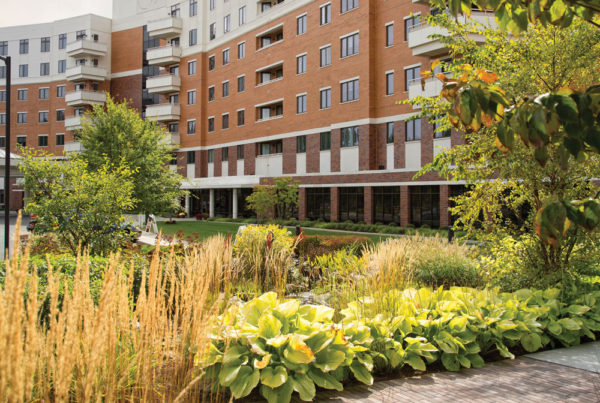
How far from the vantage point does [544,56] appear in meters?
8.04

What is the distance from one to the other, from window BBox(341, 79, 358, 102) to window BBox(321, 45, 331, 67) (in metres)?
2.56

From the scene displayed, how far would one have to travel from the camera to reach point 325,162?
124 ft

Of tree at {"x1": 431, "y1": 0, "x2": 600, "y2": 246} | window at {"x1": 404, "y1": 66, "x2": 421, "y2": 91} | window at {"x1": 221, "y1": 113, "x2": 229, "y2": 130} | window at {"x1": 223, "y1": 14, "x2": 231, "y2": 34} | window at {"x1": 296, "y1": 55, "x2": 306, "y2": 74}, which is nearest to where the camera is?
tree at {"x1": 431, "y1": 0, "x2": 600, "y2": 246}

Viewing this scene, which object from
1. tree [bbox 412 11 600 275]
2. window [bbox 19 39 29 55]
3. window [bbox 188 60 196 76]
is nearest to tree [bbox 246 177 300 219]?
window [bbox 188 60 196 76]

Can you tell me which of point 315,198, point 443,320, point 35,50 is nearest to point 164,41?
point 35,50

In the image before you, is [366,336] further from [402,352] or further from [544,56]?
[544,56]

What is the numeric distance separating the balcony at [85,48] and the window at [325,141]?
34.7m

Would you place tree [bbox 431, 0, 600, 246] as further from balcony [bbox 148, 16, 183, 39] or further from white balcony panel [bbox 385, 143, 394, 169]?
balcony [bbox 148, 16, 183, 39]

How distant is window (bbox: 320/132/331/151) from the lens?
37.3m

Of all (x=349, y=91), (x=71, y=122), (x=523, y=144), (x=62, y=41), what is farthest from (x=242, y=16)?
(x=523, y=144)

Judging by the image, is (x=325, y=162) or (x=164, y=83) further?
(x=164, y=83)

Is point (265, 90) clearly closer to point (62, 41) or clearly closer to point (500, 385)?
point (62, 41)

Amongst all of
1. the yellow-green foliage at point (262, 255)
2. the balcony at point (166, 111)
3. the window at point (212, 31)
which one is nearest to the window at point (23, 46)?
the balcony at point (166, 111)

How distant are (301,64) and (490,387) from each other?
3699 centimetres
